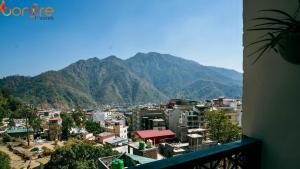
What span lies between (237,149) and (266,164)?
361 mm

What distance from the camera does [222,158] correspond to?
1381 millimetres

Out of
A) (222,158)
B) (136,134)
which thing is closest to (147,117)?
(136,134)

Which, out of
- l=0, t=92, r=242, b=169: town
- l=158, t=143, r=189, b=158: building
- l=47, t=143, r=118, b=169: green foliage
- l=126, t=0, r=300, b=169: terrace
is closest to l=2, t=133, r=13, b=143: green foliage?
l=0, t=92, r=242, b=169: town

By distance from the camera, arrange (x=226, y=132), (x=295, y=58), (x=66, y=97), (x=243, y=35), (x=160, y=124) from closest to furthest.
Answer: (x=295, y=58) → (x=243, y=35) → (x=226, y=132) → (x=160, y=124) → (x=66, y=97)

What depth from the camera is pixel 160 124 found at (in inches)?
1252

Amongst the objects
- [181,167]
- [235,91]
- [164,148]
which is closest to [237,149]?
[181,167]

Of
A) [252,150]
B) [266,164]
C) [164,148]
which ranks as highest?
[252,150]

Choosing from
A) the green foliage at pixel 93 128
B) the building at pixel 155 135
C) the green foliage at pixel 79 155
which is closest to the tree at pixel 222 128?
the green foliage at pixel 79 155

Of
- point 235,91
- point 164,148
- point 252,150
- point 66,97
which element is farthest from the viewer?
point 235,91

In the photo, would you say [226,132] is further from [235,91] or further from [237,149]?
[235,91]

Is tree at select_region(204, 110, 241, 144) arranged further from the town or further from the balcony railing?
the balcony railing

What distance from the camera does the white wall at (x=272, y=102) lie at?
4.94 feet

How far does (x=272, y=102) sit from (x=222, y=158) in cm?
54

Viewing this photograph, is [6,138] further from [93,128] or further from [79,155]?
[79,155]
